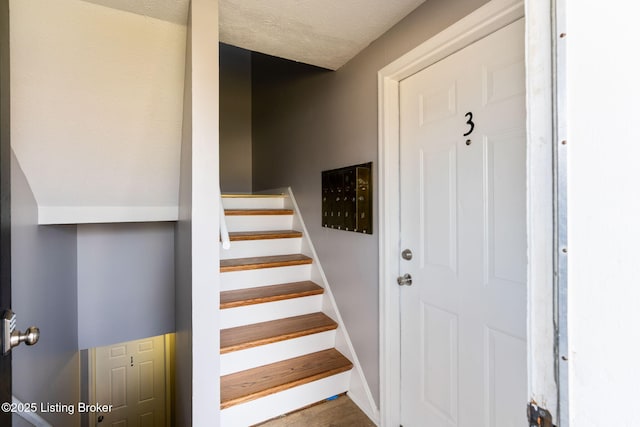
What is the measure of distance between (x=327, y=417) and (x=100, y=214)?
6.26ft

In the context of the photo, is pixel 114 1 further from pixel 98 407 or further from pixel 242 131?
pixel 98 407

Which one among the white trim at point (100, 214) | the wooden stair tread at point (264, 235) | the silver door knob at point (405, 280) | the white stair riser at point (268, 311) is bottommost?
the white stair riser at point (268, 311)

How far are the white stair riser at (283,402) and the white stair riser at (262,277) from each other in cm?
80

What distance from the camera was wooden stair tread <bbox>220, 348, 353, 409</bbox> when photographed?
5.45 ft

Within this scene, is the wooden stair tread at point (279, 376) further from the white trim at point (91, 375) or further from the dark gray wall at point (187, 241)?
the white trim at point (91, 375)

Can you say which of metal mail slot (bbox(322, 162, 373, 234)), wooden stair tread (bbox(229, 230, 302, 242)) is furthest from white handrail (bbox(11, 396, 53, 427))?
metal mail slot (bbox(322, 162, 373, 234))

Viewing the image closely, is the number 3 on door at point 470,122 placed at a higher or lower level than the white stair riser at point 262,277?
higher

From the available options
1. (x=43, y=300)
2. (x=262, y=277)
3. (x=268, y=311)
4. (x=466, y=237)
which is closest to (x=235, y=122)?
(x=262, y=277)

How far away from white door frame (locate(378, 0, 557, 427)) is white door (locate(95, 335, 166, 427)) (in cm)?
303

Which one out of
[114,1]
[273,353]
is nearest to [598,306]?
[273,353]

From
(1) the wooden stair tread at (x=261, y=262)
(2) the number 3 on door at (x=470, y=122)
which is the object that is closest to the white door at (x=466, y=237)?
(2) the number 3 on door at (x=470, y=122)

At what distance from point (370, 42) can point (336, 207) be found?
103cm

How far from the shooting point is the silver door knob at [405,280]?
158 cm

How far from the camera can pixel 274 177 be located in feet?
11.1
